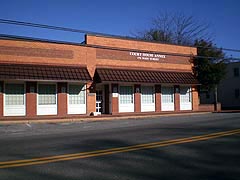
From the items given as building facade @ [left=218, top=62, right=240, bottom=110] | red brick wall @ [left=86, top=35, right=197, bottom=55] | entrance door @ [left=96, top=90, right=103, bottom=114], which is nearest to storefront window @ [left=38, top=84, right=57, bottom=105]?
entrance door @ [left=96, top=90, right=103, bottom=114]

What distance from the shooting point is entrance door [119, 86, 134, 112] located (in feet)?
99.1

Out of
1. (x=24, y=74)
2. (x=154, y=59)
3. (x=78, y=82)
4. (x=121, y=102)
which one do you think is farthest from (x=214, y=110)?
(x=24, y=74)

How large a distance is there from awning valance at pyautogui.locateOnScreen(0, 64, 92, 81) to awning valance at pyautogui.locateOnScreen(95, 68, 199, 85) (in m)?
1.66

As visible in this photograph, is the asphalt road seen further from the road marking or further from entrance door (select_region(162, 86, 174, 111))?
entrance door (select_region(162, 86, 174, 111))

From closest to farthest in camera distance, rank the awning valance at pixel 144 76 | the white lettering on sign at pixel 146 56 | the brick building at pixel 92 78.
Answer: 1. the brick building at pixel 92 78
2. the awning valance at pixel 144 76
3. the white lettering on sign at pixel 146 56

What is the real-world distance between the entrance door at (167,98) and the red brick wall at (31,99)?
42.7 feet

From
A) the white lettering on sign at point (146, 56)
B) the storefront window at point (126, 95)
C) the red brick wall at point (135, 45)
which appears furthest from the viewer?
the white lettering on sign at point (146, 56)

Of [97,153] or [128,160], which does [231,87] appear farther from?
[128,160]

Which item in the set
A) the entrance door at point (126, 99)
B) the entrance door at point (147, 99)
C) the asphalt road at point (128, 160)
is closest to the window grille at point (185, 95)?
the entrance door at point (147, 99)

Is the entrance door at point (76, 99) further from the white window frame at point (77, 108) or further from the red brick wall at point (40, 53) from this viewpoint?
the red brick wall at point (40, 53)

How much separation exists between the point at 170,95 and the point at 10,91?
1584 cm

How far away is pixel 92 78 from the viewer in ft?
93.5

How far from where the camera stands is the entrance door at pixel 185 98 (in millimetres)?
34562

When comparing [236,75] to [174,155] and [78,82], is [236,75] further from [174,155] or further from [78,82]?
[174,155]
